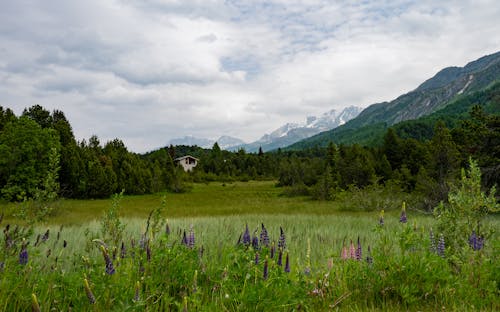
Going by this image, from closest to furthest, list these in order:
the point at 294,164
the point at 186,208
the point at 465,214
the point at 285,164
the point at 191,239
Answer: the point at 191,239, the point at 465,214, the point at 186,208, the point at 294,164, the point at 285,164

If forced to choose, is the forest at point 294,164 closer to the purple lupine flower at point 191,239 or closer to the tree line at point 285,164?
the tree line at point 285,164

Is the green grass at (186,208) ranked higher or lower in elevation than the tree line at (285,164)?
lower

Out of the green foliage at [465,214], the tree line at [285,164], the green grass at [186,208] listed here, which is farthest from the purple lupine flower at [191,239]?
the green grass at [186,208]

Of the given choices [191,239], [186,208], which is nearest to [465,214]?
[191,239]

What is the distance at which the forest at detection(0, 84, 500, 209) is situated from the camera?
2506 centimetres

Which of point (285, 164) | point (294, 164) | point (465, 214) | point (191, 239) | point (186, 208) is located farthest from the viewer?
point (285, 164)

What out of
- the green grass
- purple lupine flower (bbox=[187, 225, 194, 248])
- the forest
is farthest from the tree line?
purple lupine flower (bbox=[187, 225, 194, 248])

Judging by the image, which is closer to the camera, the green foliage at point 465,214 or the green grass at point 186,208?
the green foliage at point 465,214

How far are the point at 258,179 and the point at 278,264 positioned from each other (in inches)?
3270

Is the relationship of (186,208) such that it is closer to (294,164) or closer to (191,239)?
(191,239)

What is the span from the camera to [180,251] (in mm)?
4582

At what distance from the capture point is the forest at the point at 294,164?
82.2 ft

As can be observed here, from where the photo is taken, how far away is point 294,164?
64.0 meters

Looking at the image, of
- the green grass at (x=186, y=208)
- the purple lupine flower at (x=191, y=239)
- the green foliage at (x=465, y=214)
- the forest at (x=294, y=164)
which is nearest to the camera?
the purple lupine flower at (x=191, y=239)
